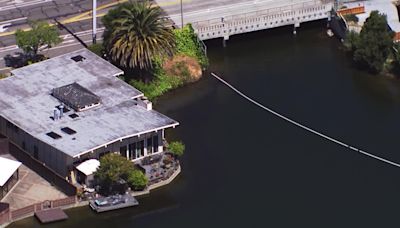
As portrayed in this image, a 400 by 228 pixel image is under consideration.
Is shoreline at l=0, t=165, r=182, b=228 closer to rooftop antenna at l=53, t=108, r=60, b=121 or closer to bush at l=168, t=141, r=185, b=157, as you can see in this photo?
bush at l=168, t=141, r=185, b=157

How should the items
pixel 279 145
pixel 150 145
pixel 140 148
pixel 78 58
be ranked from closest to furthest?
pixel 140 148 → pixel 150 145 → pixel 279 145 → pixel 78 58

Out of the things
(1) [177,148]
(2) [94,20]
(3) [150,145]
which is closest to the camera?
(1) [177,148]

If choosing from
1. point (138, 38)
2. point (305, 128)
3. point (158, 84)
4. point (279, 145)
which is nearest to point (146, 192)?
point (279, 145)

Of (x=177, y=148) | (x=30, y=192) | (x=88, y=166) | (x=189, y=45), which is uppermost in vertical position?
(x=189, y=45)

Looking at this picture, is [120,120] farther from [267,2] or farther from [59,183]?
[267,2]

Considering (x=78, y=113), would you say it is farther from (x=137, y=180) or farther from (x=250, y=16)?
(x=250, y=16)
